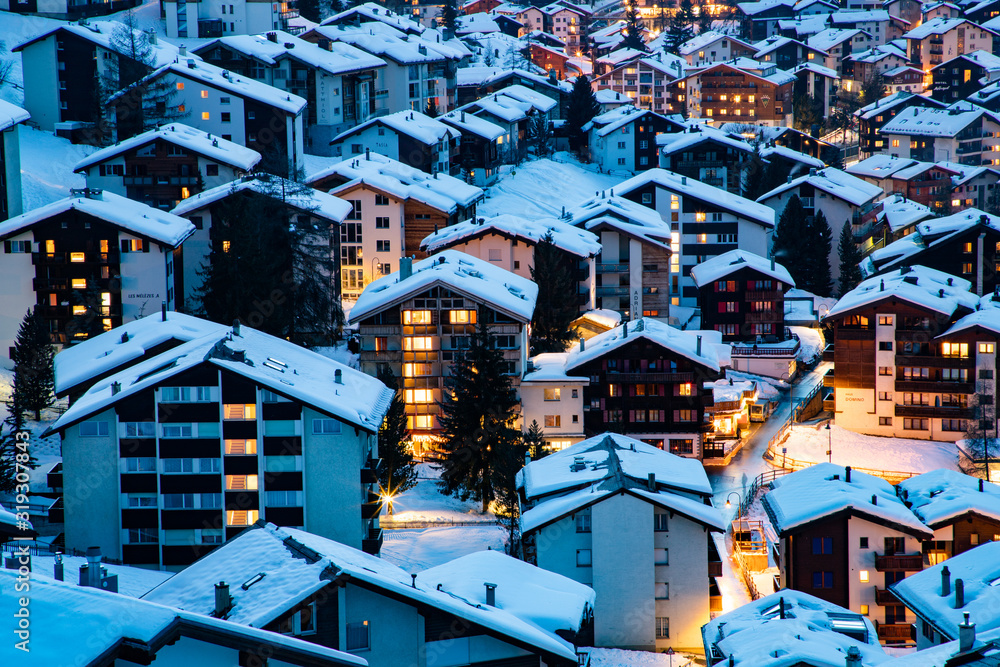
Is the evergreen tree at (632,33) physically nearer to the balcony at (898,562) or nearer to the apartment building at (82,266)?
the apartment building at (82,266)

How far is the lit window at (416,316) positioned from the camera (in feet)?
188

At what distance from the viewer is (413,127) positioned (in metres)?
89.4

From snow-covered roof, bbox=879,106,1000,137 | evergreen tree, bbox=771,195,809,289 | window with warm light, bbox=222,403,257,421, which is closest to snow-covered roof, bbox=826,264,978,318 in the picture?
evergreen tree, bbox=771,195,809,289

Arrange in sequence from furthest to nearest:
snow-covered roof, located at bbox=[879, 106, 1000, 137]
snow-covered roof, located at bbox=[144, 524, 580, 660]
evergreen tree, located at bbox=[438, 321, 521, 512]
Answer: snow-covered roof, located at bbox=[879, 106, 1000, 137] → evergreen tree, located at bbox=[438, 321, 521, 512] → snow-covered roof, located at bbox=[144, 524, 580, 660]

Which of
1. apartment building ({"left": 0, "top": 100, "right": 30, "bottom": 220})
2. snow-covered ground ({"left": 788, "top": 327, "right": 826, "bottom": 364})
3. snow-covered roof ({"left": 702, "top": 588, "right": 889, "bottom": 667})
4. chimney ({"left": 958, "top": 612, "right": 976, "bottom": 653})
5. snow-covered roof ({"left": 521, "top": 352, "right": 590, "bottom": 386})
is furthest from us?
snow-covered ground ({"left": 788, "top": 327, "right": 826, "bottom": 364})

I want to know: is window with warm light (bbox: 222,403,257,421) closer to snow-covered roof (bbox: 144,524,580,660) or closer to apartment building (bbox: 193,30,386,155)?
snow-covered roof (bbox: 144,524,580,660)

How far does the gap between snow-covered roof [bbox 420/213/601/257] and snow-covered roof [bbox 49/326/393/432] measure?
974 inches

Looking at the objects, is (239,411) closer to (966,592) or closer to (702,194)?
(966,592)

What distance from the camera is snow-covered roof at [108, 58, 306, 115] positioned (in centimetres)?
7888

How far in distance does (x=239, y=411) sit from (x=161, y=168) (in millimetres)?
30050

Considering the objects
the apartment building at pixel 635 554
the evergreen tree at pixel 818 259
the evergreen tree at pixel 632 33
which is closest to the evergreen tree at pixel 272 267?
the apartment building at pixel 635 554

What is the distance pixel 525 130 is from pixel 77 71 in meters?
41.8

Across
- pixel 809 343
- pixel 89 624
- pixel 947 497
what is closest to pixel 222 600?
pixel 89 624

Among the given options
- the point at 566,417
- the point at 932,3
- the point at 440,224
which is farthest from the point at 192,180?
the point at 932,3
